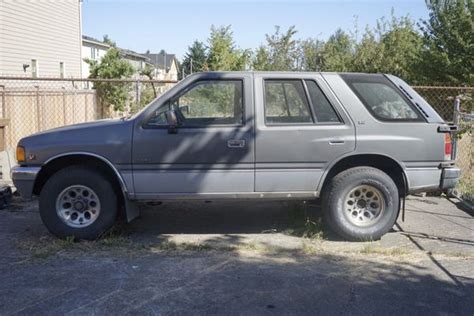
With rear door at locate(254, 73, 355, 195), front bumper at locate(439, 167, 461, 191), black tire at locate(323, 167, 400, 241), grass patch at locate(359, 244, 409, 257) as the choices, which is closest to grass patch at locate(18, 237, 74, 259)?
rear door at locate(254, 73, 355, 195)

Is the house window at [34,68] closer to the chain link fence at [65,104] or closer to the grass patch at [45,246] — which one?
the chain link fence at [65,104]

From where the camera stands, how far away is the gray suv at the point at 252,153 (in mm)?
5707

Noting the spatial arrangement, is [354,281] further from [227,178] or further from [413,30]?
[413,30]

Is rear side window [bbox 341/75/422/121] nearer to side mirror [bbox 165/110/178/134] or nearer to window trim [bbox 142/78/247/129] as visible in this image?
window trim [bbox 142/78/247/129]

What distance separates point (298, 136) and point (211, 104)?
42.7 inches

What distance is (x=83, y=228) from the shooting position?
579cm

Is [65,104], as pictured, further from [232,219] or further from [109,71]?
[232,219]

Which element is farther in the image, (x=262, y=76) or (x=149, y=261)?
(x=262, y=76)

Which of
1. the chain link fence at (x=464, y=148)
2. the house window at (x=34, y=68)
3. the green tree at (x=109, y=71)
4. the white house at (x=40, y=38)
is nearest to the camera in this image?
the chain link fence at (x=464, y=148)

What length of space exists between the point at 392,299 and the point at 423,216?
3.16 m

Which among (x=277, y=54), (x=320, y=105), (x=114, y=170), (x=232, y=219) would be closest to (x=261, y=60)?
(x=277, y=54)

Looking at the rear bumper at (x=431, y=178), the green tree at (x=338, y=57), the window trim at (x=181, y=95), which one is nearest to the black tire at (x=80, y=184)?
the window trim at (x=181, y=95)

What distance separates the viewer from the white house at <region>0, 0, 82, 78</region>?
57.9ft

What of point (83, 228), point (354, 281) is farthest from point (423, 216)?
point (83, 228)
